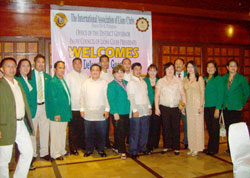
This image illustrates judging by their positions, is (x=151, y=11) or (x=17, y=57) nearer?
(x=17, y=57)

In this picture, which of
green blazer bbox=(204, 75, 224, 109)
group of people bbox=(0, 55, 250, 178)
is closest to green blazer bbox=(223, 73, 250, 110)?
group of people bbox=(0, 55, 250, 178)

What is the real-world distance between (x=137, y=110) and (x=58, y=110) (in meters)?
1.28

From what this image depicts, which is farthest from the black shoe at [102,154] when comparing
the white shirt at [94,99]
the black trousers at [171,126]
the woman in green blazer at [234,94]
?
the woman in green blazer at [234,94]

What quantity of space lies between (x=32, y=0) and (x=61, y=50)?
3.56 ft

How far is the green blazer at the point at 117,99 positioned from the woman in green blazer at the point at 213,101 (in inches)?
56.2

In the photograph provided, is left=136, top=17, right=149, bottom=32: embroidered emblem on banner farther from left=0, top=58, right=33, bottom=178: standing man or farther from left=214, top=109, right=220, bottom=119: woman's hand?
left=0, top=58, right=33, bottom=178: standing man

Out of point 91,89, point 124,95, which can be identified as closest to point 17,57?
point 91,89

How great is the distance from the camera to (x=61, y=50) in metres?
4.68

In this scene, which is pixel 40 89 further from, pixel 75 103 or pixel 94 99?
pixel 94 99

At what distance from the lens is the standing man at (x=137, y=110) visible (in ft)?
11.9

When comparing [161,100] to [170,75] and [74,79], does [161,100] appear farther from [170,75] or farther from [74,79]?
[74,79]

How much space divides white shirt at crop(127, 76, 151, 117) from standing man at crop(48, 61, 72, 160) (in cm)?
106

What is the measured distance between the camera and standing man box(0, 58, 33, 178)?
2.34 meters

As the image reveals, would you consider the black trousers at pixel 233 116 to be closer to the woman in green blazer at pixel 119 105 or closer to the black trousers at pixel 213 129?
the black trousers at pixel 213 129
